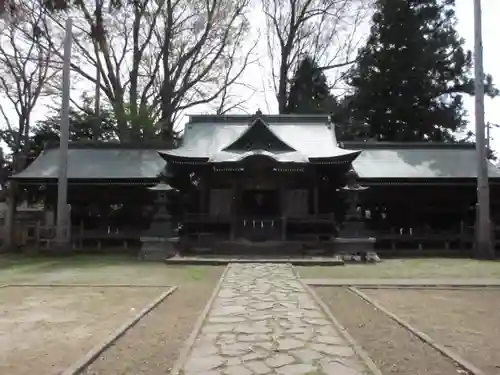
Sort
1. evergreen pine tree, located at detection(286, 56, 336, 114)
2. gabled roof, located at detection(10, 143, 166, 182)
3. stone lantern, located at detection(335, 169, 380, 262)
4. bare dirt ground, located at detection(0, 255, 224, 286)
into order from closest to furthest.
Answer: bare dirt ground, located at detection(0, 255, 224, 286), stone lantern, located at detection(335, 169, 380, 262), gabled roof, located at detection(10, 143, 166, 182), evergreen pine tree, located at detection(286, 56, 336, 114)

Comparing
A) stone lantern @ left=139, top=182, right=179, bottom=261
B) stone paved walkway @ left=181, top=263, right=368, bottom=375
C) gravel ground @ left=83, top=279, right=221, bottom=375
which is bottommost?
gravel ground @ left=83, top=279, right=221, bottom=375

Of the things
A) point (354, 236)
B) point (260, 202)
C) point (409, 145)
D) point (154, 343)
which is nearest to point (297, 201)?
point (260, 202)

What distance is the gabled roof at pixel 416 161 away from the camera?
1961 cm

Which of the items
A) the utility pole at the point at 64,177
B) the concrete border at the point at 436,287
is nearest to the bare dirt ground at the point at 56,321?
the concrete border at the point at 436,287

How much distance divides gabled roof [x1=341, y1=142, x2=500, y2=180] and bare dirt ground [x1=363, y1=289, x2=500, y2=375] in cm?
1016

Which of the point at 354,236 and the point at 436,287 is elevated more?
the point at 354,236

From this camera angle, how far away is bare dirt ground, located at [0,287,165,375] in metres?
5.23

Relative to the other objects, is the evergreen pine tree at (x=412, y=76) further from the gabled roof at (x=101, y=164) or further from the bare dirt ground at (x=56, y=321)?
the bare dirt ground at (x=56, y=321)

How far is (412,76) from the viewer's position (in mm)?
30125

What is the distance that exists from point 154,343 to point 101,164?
16.5 meters

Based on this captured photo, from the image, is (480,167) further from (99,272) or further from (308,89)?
(308,89)

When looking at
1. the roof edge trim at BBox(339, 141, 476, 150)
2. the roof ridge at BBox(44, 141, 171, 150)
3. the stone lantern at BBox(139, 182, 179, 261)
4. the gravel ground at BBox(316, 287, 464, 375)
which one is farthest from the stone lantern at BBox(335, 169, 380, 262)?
the roof ridge at BBox(44, 141, 171, 150)

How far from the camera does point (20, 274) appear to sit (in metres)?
12.7

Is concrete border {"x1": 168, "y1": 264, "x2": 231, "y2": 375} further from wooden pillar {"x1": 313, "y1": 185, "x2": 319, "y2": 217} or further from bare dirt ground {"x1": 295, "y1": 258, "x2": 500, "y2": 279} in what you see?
wooden pillar {"x1": 313, "y1": 185, "x2": 319, "y2": 217}
